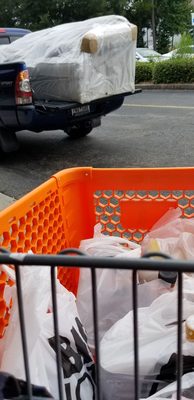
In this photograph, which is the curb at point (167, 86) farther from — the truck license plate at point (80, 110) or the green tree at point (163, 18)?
the green tree at point (163, 18)

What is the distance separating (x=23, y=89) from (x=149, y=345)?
4.43 meters

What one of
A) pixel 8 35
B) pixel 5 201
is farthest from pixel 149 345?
pixel 8 35

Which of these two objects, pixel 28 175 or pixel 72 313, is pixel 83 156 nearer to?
pixel 28 175

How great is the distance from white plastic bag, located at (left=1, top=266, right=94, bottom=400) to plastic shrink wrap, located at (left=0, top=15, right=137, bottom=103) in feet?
13.6

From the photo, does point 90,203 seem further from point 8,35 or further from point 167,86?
point 167,86

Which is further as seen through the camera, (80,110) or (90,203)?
(80,110)

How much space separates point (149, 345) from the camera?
1.95 metres

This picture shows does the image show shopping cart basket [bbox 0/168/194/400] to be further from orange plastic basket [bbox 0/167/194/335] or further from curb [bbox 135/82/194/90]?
curb [bbox 135/82/194/90]

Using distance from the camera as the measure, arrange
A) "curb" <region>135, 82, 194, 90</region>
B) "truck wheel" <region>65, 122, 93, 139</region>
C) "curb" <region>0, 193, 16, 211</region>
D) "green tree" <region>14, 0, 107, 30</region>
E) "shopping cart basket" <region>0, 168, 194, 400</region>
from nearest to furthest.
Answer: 1. "shopping cart basket" <region>0, 168, 194, 400</region>
2. "curb" <region>0, 193, 16, 211</region>
3. "truck wheel" <region>65, 122, 93, 139</region>
4. "curb" <region>135, 82, 194, 90</region>
5. "green tree" <region>14, 0, 107, 30</region>

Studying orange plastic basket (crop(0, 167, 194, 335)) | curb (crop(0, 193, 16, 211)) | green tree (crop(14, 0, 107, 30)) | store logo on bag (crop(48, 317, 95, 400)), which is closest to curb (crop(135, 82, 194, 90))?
curb (crop(0, 193, 16, 211))

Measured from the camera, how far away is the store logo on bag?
190 cm

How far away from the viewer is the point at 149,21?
4250 centimetres

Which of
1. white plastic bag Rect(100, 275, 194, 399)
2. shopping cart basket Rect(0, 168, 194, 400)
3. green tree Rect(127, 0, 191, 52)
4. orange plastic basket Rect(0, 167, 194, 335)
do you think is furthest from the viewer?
green tree Rect(127, 0, 191, 52)

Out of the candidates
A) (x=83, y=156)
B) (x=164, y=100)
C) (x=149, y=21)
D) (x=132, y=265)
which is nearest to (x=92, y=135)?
(x=83, y=156)
